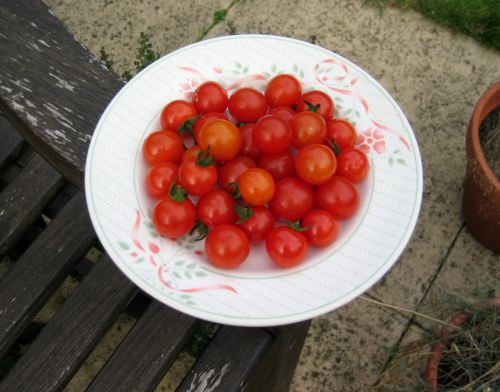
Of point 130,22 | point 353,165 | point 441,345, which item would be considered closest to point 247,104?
point 353,165

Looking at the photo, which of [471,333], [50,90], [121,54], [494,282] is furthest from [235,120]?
[121,54]

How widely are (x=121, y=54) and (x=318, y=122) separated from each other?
1.80m

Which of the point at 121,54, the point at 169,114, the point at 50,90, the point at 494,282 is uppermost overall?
the point at 50,90

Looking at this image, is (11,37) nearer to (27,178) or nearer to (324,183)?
(27,178)

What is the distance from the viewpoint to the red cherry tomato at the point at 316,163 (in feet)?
3.96

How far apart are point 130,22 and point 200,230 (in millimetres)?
1949

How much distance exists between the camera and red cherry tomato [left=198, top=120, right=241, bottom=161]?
4.00ft

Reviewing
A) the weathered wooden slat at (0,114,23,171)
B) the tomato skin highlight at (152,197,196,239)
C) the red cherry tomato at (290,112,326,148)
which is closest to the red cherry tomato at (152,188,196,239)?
the tomato skin highlight at (152,197,196,239)

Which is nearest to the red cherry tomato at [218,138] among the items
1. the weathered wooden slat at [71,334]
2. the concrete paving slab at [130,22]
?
the weathered wooden slat at [71,334]

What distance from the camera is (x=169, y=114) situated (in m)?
1.30

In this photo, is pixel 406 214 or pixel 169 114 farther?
pixel 169 114

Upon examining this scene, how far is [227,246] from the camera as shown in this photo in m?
1.12

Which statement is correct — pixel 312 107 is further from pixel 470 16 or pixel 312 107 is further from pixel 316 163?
pixel 470 16

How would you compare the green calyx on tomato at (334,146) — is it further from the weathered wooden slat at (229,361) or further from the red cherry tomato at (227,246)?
the weathered wooden slat at (229,361)
